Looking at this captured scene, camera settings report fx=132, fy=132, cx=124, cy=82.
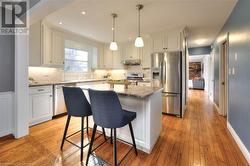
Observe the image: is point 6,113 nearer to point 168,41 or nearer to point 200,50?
point 168,41

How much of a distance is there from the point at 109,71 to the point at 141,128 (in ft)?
14.8

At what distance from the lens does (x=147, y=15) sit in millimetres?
3006

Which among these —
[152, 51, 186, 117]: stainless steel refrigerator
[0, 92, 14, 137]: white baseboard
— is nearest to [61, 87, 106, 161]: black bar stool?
[0, 92, 14, 137]: white baseboard

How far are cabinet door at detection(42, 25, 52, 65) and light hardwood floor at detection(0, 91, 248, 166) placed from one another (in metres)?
1.67

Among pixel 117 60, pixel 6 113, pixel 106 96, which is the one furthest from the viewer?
pixel 117 60

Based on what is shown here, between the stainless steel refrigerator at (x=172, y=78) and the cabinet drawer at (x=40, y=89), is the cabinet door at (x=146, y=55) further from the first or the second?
the cabinet drawer at (x=40, y=89)

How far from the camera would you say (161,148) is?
2.13 m

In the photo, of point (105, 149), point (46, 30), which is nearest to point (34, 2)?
point (46, 30)

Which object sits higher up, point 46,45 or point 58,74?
point 46,45

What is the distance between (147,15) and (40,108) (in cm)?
329

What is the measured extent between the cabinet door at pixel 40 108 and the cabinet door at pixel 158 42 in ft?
10.9

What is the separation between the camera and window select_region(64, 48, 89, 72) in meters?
4.51

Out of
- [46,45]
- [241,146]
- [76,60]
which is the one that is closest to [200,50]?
[241,146]

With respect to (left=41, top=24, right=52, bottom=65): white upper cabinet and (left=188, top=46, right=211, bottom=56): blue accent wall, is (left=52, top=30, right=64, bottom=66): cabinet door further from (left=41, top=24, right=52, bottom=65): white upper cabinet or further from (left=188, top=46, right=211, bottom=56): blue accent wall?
(left=188, top=46, right=211, bottom=56): blue accent wall
